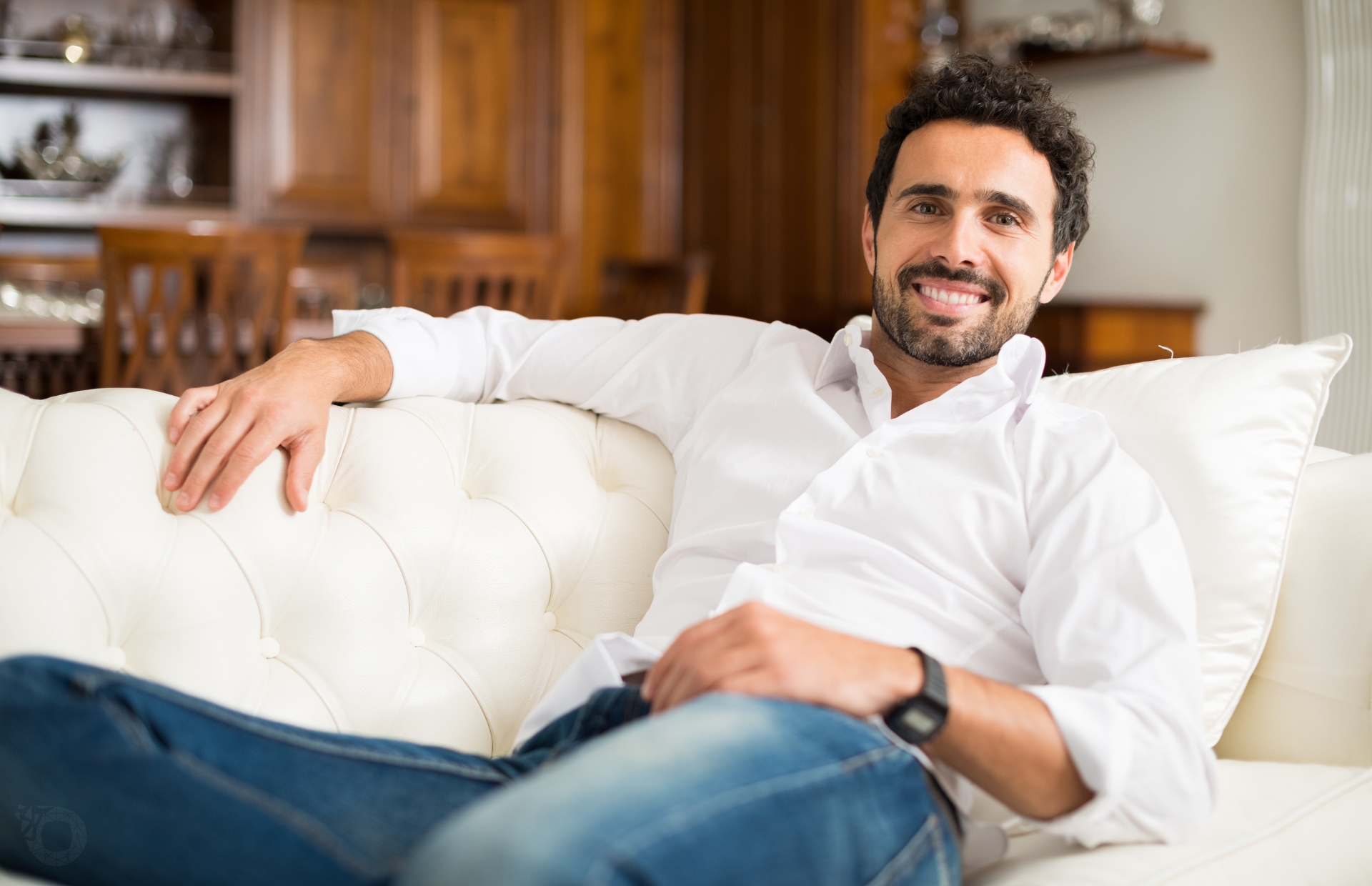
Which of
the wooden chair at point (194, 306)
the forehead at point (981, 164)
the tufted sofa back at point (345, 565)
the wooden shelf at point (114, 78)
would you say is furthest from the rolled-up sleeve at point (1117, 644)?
the wooden shelf at point (114, 78)

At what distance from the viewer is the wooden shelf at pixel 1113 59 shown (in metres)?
3.02

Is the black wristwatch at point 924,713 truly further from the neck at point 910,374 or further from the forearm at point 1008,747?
the neck at point 910,374

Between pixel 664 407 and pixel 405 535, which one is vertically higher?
pixel 664 407

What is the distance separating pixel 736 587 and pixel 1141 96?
2742 mm

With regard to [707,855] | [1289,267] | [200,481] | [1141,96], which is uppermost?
[1141,96]

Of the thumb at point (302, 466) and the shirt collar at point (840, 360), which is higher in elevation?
the shirt collar at point (840, 360)

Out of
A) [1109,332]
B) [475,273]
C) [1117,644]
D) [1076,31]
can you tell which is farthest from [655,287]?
[1117,644]

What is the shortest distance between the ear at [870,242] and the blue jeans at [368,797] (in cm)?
68

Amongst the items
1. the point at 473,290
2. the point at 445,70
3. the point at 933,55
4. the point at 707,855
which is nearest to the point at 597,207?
the point at 445,70

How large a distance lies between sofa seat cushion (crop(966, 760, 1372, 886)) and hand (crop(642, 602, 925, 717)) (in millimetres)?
205

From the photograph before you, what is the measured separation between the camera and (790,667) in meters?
0.88

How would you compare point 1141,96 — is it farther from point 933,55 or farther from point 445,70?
point 445,70

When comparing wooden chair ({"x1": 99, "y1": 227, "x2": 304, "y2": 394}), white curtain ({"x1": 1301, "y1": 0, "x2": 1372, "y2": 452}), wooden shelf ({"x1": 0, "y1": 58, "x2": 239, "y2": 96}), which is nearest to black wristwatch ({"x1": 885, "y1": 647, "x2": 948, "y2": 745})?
wooden chair ({"x1": 99, "y1": 227, "x2": 304, "y2": 394})

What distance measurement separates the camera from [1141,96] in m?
3.27
